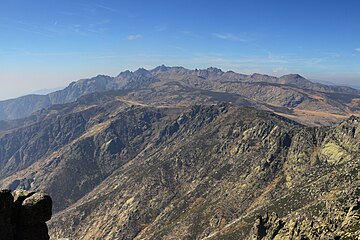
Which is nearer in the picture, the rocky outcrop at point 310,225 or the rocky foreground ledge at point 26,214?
the rocky foreground ledge at point 26,214

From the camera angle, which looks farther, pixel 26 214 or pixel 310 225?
pixel 310 225

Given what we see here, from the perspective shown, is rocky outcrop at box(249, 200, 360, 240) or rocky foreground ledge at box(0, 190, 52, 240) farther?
rocky outcrop at box(249, 200, 360, 240)

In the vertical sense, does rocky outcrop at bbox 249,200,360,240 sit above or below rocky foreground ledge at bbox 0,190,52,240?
below

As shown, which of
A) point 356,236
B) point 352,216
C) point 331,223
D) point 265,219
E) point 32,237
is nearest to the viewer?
point 32,237

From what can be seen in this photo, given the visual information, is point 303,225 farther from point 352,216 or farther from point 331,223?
point 352,216

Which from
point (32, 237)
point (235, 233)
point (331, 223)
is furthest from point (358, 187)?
point (32, 237)

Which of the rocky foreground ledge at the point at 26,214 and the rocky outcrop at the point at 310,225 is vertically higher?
the rocky foreground ledge at the point at 26,214

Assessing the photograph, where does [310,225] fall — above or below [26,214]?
below

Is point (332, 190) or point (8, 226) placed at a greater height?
point (8, 226)
